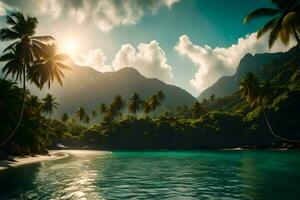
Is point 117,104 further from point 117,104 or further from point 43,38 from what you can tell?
point 43,38

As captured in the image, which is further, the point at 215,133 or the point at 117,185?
the point at 215,133

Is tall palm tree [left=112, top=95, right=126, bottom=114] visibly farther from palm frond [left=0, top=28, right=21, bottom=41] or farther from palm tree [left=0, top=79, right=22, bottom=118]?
palm frond [left=0, top=28, right=21, bottom=41]

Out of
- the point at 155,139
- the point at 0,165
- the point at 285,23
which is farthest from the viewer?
the point at 155,139

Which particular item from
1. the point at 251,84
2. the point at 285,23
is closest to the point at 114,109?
the point at 251,84

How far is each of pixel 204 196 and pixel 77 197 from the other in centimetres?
Result: 856

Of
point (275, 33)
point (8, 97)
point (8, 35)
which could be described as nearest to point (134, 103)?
point (8, 97)

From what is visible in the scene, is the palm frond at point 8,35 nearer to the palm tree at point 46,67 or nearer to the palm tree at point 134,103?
the palm tree at point 46,67

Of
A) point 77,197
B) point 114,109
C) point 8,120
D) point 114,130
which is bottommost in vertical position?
point 77,197

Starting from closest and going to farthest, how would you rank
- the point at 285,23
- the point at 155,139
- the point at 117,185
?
the point at 285,23
the point at 117,185
the point at 155,139

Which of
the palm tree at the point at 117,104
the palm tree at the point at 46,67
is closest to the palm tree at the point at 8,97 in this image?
the palm tree at the point at 46,67

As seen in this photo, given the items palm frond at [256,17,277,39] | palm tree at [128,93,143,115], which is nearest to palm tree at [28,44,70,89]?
palm frond at [256,17,277,39]

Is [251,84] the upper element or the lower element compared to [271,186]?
upper

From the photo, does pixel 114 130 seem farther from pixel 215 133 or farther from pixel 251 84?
pixel 251 84

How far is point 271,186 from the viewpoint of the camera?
2534cm
